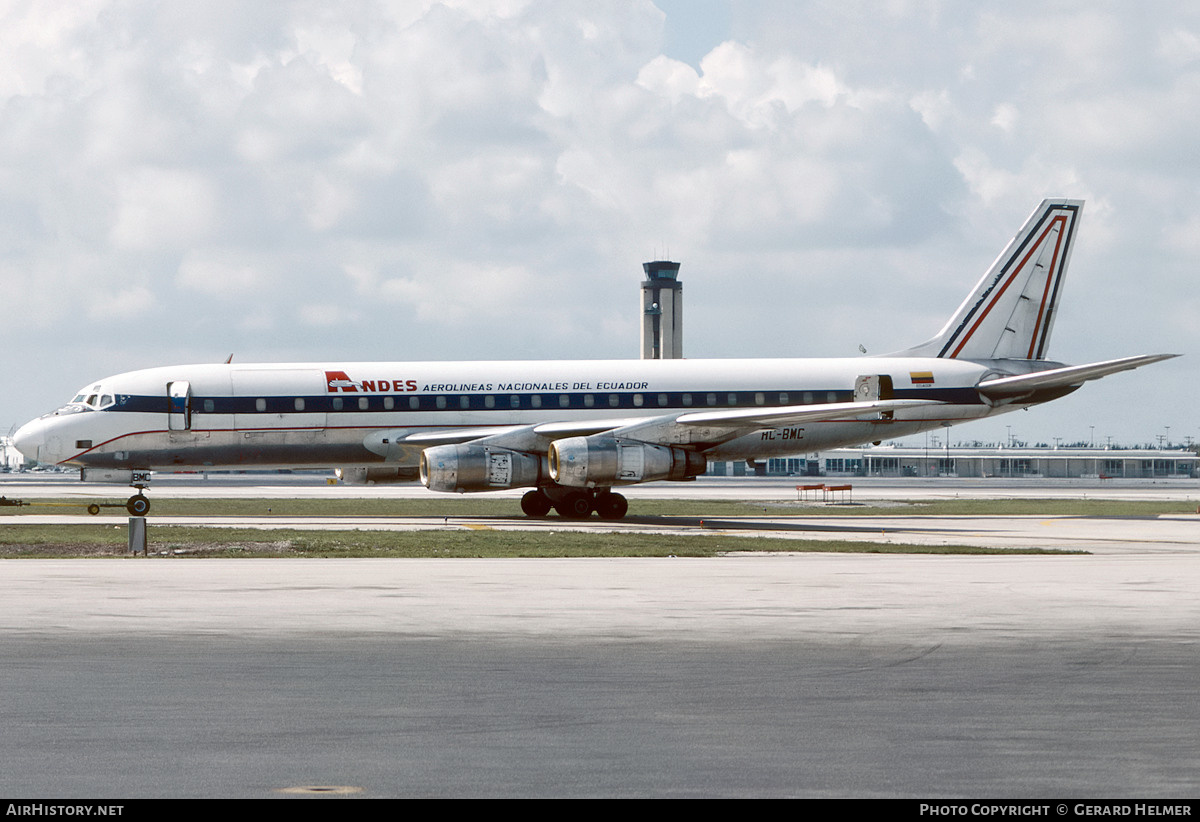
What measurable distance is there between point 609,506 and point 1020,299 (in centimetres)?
1615

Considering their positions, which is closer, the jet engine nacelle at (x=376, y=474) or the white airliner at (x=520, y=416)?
the white airliner at (x=520, y=416)

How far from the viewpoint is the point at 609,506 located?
41438 millimetres

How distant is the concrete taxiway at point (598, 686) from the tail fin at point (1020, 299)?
24561 mm

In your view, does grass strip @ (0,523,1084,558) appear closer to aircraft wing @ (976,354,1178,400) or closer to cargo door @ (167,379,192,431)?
cargo door @ (167,379,192,431)

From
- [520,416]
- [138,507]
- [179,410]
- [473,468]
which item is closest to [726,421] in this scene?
[520,416]

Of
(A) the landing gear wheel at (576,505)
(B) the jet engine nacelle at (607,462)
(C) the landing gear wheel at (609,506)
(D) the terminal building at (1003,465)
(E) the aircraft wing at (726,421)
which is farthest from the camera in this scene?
(D) the terminal building at (1003,465)

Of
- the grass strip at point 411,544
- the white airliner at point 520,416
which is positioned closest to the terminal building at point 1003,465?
the white airliner at point 520,416

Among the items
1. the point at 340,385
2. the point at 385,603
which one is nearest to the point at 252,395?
the point at 340,385

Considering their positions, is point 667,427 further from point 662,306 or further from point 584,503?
point 662,306

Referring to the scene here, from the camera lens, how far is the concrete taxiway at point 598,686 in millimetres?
8617

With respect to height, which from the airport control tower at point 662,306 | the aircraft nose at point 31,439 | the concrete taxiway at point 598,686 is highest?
the airport control tower at point 662,306

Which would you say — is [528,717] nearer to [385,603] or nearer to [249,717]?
[249,717]

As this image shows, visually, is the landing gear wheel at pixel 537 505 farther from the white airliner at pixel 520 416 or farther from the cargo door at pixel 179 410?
the cargo door at pixel 179 410

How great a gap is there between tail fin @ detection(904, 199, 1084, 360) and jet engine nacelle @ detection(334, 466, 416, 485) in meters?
16.8
